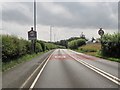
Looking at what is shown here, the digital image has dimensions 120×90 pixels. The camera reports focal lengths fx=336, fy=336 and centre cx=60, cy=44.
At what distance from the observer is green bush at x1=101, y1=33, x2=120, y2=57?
140 feet

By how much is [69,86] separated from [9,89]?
2.60m

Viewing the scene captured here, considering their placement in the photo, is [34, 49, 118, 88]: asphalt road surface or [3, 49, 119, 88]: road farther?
[3, 49, 119, 88]: road

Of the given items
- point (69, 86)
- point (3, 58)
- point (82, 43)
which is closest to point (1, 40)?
point (3, 58)

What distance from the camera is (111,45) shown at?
44406mm

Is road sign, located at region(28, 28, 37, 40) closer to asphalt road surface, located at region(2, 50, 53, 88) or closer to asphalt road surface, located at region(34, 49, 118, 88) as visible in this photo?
asphalt road surface, located at region(2, 50, 53, 88)

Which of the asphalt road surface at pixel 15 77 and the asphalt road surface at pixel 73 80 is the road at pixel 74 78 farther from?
the asphalt road surface at pixel 15 77

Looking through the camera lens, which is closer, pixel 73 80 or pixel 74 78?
pixel 73 80

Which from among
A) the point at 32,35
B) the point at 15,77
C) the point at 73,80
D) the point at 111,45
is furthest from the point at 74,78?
the point at 32,35

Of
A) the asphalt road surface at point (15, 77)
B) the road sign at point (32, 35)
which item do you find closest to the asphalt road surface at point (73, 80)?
the asphalt road surface at point (15, 77)

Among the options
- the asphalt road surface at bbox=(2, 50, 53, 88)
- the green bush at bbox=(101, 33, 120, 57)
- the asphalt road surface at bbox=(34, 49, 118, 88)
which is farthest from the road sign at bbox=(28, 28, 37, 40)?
the asphalt road surface at bbox=(34, 49, 118, 88)

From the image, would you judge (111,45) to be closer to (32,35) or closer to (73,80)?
(32,35)

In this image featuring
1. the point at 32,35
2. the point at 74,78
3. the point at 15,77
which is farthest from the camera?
the point at 32,35

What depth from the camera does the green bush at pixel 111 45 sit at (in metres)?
42.7

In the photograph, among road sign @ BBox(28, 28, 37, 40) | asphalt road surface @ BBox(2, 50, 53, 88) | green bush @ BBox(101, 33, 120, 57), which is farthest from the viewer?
road sign @ BBox(28, 28, 37, 40)
